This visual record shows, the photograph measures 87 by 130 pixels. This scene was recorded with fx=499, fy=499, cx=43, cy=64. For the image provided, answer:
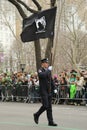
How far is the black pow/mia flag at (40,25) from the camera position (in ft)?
54.7

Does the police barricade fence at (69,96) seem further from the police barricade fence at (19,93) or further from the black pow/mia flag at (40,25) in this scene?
the black pow/mia flag at (40,25)

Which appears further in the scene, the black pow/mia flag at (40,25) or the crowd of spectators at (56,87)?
the crowd of spectators at (56,87)

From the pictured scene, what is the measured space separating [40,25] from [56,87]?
25.3ft

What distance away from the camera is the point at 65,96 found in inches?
958

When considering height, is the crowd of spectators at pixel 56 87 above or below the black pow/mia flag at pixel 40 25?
below

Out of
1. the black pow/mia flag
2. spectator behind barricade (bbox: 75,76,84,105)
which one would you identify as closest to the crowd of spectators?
spectator behind barricade (bbox: 75,76,84,105)

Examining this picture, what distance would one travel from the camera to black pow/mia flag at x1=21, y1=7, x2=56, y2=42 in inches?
657

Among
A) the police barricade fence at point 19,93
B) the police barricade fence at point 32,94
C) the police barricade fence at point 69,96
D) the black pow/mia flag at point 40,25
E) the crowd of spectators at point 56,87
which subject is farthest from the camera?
the police barricade fence at point 19,93

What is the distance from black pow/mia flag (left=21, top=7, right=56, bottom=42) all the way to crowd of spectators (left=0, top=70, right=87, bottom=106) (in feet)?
17.6

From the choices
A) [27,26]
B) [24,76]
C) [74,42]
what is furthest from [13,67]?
[27,26]

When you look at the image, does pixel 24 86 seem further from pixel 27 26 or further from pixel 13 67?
pixel 13 67

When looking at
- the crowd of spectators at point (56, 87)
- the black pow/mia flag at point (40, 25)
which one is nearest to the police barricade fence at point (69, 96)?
the crowd of spectators at point (56, 87)

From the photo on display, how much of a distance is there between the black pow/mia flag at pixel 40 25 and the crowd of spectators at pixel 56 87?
211 inches

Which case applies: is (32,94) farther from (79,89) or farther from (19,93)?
(79,89)
